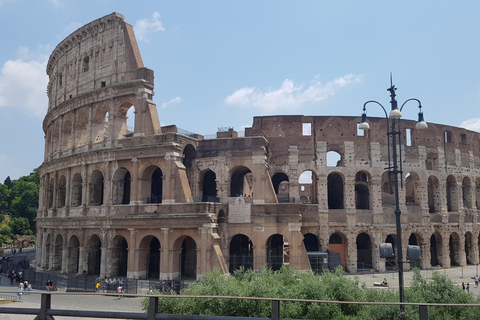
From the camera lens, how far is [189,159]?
94.8ft

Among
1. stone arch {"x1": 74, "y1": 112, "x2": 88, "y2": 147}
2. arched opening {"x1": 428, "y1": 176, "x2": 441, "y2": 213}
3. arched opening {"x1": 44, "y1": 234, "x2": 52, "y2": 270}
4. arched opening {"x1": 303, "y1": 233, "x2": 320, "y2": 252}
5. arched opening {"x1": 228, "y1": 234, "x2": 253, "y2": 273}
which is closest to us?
arched opening {"x1": 228, "y1": 234, "x2": 253, "y2": 273}

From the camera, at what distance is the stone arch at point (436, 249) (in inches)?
1244

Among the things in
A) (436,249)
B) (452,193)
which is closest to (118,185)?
(436,249)

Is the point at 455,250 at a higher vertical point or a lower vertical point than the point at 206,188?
lower

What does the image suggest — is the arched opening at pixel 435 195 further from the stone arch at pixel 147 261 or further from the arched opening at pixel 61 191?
the arched opening at pixel 61 191

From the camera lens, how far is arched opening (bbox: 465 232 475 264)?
110 ft

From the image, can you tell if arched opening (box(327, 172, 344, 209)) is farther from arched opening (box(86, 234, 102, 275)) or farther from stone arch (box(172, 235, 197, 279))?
arched opening (box(86, 234, 102, 275))

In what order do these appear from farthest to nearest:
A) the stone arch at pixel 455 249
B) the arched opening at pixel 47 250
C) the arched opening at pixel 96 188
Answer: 1. the stone arch at pixel 455 249
2. the arched opening at pixel 47 250
3. the arched opening at pixel 96 188

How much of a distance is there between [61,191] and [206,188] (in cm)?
1201

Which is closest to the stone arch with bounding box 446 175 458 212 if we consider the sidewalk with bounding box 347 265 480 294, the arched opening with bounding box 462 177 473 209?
the arched opening with bounding box 462 177 473 209

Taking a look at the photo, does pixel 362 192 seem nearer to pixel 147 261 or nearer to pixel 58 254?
pixel 147 261

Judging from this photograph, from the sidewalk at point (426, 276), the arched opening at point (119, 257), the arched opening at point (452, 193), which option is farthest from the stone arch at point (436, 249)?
the arched opening at point (119, 257)

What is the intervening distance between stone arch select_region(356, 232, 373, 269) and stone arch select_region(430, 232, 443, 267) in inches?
219

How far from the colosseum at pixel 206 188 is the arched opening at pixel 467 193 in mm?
382
